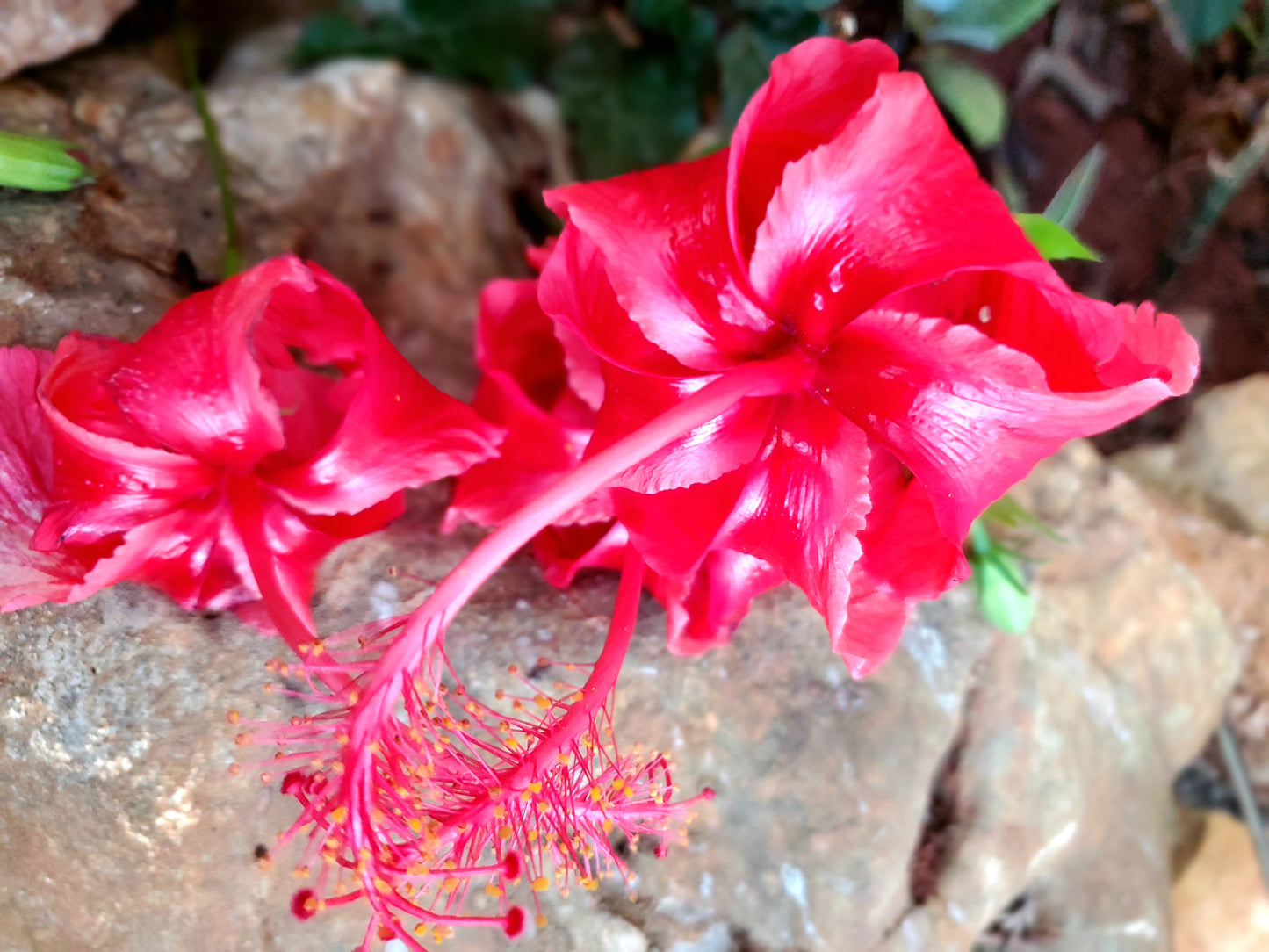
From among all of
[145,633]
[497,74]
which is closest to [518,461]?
[145,633]

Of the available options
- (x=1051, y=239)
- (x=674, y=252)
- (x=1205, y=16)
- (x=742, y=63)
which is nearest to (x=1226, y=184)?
(x=1205, y=16)

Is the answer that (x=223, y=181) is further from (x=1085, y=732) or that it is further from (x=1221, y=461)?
(x=1221, y=461)

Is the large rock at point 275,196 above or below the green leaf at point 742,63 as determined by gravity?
below

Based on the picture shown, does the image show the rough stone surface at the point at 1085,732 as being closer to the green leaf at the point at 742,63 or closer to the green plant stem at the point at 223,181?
the green leaf at the point at 742,63

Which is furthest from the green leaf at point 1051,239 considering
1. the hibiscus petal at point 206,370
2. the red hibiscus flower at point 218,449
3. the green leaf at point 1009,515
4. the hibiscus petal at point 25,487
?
the hibiscus petal at point 25,487

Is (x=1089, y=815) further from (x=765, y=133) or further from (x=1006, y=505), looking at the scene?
(x=765, y=133)

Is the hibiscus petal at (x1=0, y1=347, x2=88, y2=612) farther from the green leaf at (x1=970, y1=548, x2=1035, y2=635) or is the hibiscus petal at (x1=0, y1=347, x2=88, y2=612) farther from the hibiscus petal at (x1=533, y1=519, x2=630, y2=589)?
the green leaf at (x1=970, y1=548, x2=1035, y2=635)
